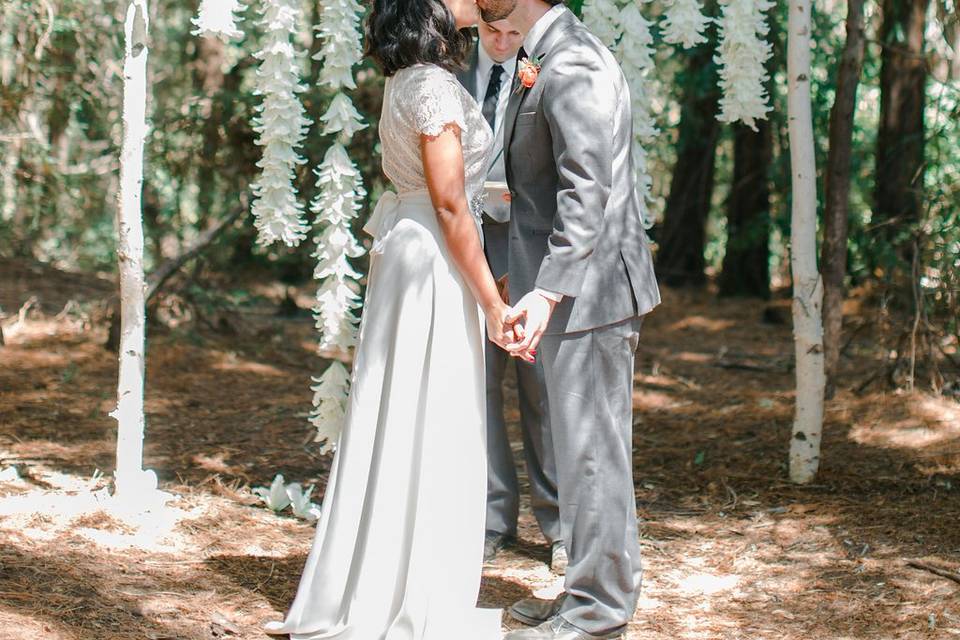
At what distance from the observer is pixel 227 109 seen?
609cm

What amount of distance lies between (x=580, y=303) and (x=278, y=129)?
1398 mm

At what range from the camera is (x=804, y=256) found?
14.6ft

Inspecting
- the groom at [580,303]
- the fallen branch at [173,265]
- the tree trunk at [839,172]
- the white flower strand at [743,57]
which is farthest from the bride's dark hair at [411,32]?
the fallen branch at [173,265]

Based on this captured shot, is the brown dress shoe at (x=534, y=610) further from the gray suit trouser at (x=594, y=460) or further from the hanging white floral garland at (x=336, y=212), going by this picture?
the hanging white floral garland at (x=336, y=212)

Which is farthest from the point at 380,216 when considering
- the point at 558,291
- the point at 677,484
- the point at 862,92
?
the point at 862,92

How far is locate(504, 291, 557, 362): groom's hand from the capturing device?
2.80m

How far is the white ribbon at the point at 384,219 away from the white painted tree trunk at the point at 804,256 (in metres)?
1.99

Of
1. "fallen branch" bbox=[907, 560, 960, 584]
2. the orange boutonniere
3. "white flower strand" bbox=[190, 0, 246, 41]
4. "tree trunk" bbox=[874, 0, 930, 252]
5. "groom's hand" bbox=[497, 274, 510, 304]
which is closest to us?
the orange boutonniere

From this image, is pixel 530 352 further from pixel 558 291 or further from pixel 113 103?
pixel 113 103

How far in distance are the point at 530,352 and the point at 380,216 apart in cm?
60

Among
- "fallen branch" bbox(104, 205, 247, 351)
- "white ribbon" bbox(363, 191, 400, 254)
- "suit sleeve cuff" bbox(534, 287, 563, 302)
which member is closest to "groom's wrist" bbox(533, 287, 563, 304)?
"suit sleeve cuff" bbox(534, 287, 563, 302)

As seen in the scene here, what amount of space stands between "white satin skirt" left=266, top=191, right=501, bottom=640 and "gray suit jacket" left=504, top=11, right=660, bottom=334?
25cm

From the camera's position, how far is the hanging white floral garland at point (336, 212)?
371cm

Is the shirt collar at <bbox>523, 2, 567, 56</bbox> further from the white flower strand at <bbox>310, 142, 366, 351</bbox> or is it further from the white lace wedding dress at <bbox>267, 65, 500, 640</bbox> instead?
the white flower strand at <bbox>310, 142, 366, 351</bbox>
